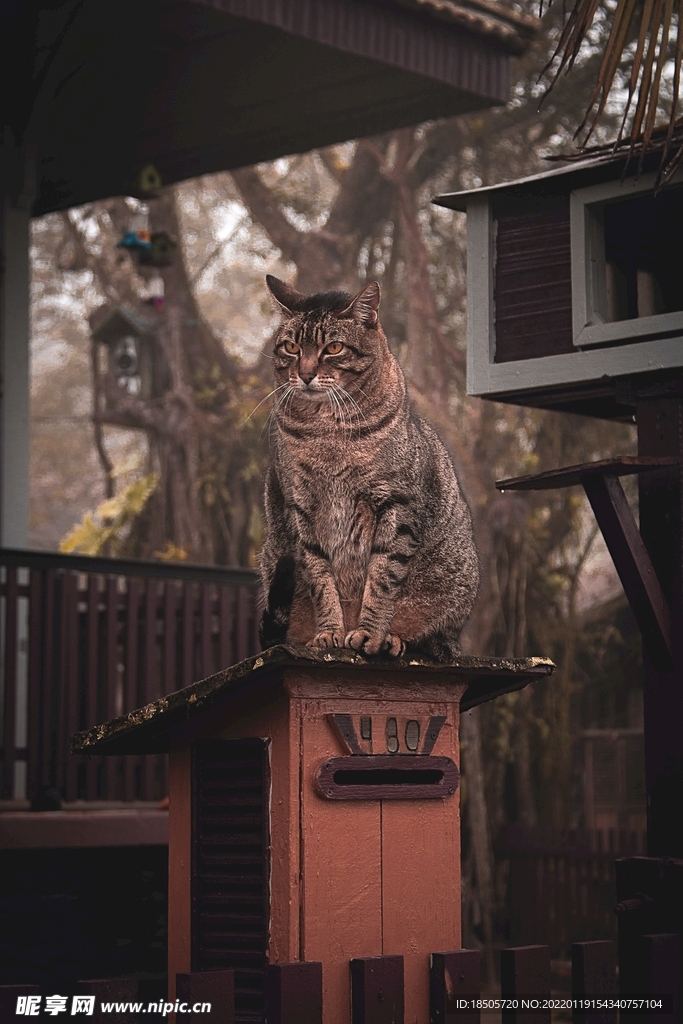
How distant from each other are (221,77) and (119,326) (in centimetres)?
389

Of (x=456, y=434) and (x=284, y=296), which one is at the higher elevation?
(x=456, y=434)

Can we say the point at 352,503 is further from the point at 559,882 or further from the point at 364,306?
the point at 559,882

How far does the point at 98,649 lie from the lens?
7.86m

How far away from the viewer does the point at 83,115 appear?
31.6 feet

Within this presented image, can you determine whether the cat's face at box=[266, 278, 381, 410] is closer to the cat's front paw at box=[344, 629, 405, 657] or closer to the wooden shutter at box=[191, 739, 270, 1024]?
the cat's front paw at box=[344, 629, 405, 657]

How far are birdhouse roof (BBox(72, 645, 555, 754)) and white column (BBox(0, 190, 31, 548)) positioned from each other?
4.63m

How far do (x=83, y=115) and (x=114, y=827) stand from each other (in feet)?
16.6

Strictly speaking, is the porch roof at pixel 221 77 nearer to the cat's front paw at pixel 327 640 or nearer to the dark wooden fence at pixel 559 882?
the cat's front paw at pixel 327 640

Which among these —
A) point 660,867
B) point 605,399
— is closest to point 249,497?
point 605,399

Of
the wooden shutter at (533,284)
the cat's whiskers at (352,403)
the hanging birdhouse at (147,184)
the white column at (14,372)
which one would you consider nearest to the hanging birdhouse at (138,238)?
the hanging birdhouse at (147,184)

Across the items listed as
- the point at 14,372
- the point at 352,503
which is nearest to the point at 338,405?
the point at 352,503

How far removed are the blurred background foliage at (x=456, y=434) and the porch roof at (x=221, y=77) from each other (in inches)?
110

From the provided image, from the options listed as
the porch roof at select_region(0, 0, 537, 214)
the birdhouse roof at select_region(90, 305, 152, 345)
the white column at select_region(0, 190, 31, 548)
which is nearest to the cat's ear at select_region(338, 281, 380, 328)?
the porch roof at select_region(0, 0, 537, 214)

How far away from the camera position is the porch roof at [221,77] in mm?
8219
